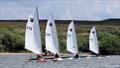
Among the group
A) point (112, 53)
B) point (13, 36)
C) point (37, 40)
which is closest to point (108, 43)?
point (112, 53)

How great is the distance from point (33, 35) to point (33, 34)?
0.18 m

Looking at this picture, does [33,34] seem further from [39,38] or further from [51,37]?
[51,37]

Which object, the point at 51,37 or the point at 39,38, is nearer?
the point at 39,38

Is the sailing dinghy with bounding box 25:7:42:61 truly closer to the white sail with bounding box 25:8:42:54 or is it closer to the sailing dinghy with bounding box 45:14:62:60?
the white sail with bounding box 25:8:42:54

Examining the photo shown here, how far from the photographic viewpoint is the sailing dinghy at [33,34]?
8100 centimetres

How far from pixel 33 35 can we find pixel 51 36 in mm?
10061

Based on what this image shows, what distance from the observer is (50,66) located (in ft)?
276

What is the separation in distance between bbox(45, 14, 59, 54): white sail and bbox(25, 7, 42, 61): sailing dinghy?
914cm

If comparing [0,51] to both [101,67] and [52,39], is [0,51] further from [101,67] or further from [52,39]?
[101,67]

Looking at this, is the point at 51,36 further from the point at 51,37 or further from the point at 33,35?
the point at 33,35

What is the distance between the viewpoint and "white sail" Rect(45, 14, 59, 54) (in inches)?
3573

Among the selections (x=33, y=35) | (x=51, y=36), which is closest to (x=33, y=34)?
(x=33, y=35)

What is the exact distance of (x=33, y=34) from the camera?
267ft

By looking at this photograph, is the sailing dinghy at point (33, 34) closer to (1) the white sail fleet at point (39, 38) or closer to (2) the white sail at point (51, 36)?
(1) the white sail fleet at point (39, 38)
